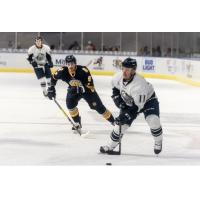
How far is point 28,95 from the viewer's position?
1052 centimetres

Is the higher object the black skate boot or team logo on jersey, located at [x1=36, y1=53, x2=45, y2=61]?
team logo on jersey, located at [x1=36, y1=53, x2=45, y2=61]

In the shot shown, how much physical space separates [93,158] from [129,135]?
4.04 ft

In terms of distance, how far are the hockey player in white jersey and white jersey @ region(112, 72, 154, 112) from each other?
3766 mm

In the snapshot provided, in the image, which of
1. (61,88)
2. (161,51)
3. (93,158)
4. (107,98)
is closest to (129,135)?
(93,158)

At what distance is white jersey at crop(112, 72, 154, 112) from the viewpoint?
470cm

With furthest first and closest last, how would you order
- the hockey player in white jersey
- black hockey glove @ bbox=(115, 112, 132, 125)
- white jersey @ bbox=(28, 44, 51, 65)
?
white jersey @ bbox=(28, 44, 51, 65) → the hockey player in white jersey → black hockey glove @ bbox=(115, 112, 132, 125)

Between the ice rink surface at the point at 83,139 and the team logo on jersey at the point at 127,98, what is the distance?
54 cm

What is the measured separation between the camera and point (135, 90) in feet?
15.4

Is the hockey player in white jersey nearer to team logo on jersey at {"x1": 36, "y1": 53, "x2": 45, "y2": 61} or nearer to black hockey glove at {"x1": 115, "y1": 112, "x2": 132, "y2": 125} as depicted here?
team logo on jersey at {"x1": 36, "y1": 53, "x2": 45, "y2": 61}

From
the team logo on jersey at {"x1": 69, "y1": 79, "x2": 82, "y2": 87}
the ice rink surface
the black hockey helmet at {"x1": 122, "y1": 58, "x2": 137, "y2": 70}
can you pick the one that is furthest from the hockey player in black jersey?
the black hockey helmet at {"x1": 122, "y1": 58, "x2": 137, "y2": 70}

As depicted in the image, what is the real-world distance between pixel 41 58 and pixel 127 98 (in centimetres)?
452

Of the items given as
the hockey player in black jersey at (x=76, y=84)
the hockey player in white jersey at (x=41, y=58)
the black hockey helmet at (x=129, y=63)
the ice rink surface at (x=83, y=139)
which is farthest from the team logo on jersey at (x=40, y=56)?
the black hockey helmet at (x=129, y=63)

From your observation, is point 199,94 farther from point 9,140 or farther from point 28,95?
point 9,140

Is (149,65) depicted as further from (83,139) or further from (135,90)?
(135,90)
